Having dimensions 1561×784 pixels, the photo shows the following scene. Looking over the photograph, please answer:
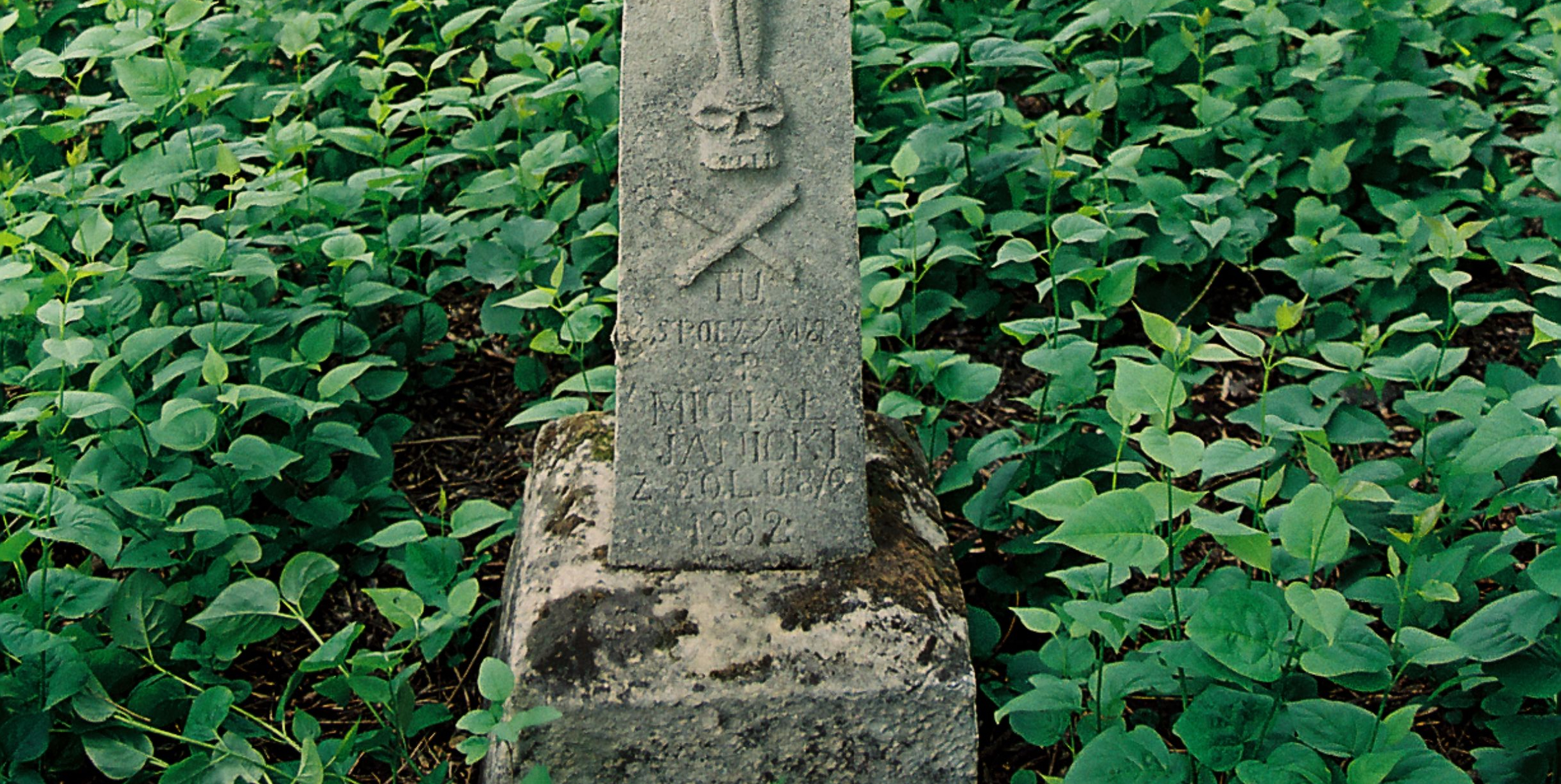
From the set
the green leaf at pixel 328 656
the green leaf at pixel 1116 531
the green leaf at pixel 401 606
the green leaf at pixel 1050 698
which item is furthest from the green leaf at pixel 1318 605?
the green leaf at pixel 328 656

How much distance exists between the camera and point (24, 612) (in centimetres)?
258

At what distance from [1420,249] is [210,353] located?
301 cm

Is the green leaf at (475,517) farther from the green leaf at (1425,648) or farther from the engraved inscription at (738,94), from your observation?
the green leaf at (1425,648)

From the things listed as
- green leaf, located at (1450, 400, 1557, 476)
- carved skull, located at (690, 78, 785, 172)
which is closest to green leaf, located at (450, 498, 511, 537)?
carved skull, located at (690, 78, 785, 172)

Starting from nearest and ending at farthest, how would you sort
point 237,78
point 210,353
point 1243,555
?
point 1243,555, point 210,353, point 237,78

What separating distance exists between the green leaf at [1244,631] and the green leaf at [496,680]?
98 centimetres

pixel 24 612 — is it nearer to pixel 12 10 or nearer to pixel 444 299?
pixel 444 299

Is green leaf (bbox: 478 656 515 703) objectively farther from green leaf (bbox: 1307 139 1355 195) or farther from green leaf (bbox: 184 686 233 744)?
green leaf (bbox: 1307 139 1355 195)

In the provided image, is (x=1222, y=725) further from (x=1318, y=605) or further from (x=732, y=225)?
(x=732, y=225)

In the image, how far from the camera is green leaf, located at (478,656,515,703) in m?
2.07

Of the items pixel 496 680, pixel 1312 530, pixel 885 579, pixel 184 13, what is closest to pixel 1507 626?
pixel 1312 530

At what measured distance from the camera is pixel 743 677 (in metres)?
2.41

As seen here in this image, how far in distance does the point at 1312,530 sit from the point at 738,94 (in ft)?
3.58

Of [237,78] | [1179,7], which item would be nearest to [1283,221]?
[1179,7]
